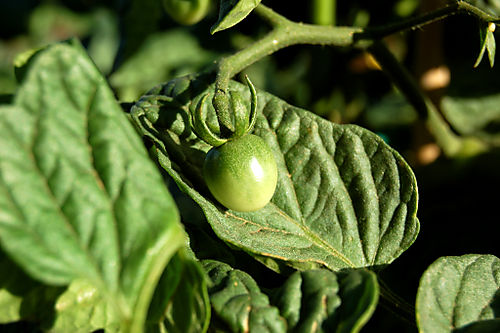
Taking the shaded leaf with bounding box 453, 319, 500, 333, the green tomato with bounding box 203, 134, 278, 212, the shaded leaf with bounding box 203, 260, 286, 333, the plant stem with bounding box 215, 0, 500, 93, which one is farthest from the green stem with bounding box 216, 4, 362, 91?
the shaded leaf with bounding box 453, 319, 500, 333

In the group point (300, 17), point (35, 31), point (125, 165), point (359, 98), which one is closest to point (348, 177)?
point (125, 165)

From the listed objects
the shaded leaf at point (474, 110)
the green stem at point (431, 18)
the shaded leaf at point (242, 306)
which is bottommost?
the shaded leaf at point (474, 110)

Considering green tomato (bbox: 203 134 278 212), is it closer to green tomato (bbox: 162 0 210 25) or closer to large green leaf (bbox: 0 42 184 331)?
large green leaf (bbox: 0 42 184 331)

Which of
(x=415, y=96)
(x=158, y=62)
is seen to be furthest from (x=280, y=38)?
(x=158, y=62)

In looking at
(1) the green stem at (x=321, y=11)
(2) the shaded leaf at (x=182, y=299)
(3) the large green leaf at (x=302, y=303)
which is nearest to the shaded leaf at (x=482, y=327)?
(3) the large green leaf at (x=302, y=303)

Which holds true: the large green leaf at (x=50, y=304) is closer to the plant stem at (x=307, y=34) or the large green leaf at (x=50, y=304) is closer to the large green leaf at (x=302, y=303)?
the large green leaf at (x=302, y=303)
